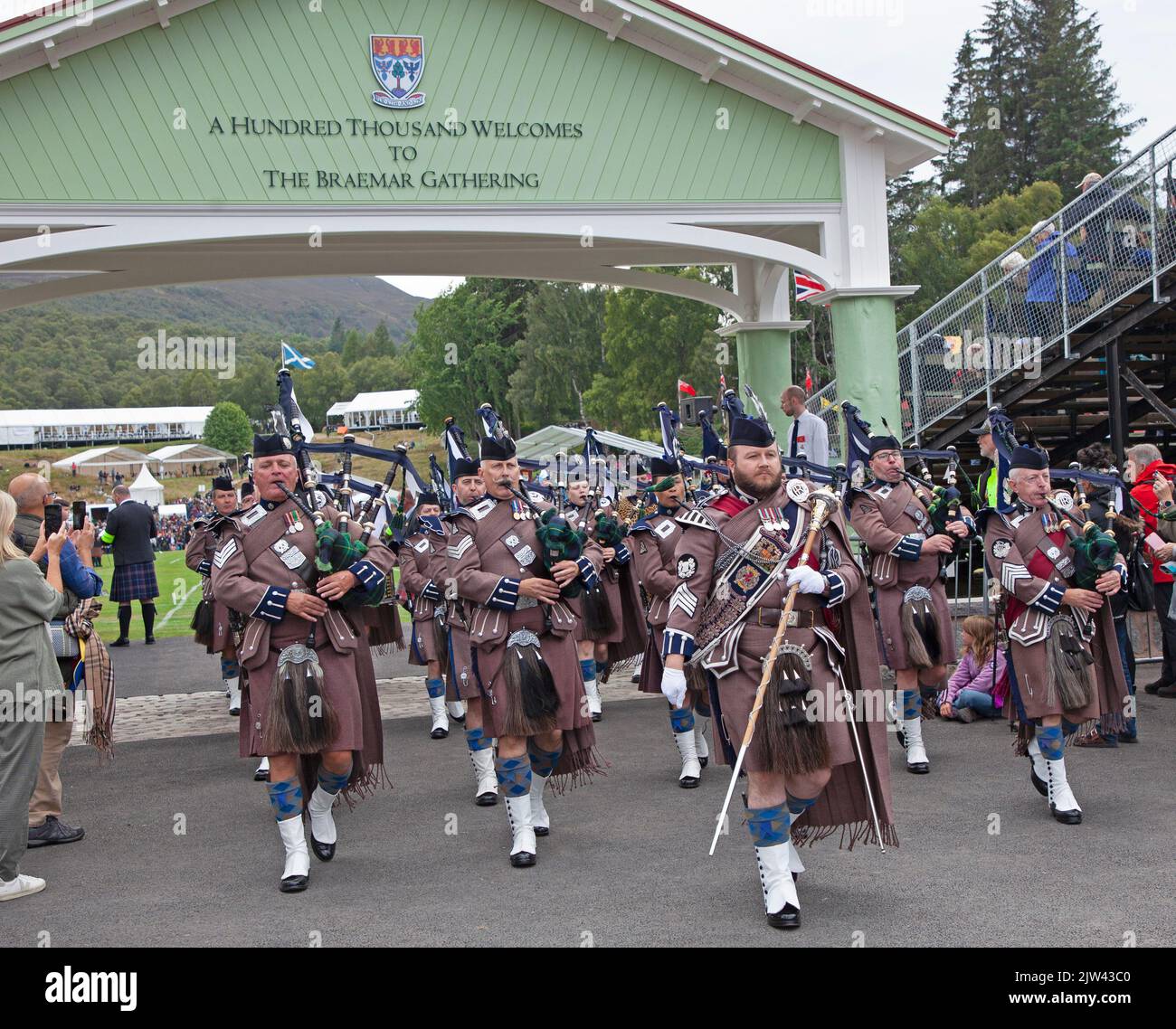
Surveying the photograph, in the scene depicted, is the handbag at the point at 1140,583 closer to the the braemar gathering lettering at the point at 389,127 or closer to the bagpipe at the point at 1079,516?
the bagpipe at the point at 1079,516

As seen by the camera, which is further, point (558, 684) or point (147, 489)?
point (147, 489)

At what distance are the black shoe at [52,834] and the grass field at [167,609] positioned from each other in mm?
5552

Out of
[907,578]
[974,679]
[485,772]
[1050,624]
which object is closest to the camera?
[1050,624]

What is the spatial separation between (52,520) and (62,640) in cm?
99

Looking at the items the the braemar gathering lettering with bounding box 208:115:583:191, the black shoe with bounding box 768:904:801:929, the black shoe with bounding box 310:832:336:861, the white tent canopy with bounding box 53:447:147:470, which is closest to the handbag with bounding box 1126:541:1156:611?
the black shoe with bounding box 768:904:801:929

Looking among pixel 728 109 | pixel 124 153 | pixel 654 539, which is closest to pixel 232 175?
pixel 124 153

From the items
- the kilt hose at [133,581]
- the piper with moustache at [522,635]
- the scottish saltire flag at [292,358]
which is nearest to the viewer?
the piper with moustache at [522,635]

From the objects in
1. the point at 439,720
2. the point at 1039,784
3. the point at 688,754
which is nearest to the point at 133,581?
the point at 439,720

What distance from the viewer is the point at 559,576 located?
21.9ft

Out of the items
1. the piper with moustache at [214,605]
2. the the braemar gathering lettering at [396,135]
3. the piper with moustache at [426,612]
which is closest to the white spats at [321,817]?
the piper with moustache at [426,612]

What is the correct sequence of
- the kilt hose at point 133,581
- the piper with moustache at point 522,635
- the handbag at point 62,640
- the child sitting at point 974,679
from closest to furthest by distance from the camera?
the piper with moustache at point 522,635, the handbag at point 62,640, the child sitting at point 974,679, the kilt hose at point 133,581

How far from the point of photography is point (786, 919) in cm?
528

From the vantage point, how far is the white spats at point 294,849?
20.5ft

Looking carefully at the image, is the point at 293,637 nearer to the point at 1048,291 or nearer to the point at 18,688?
the point at 18,688
